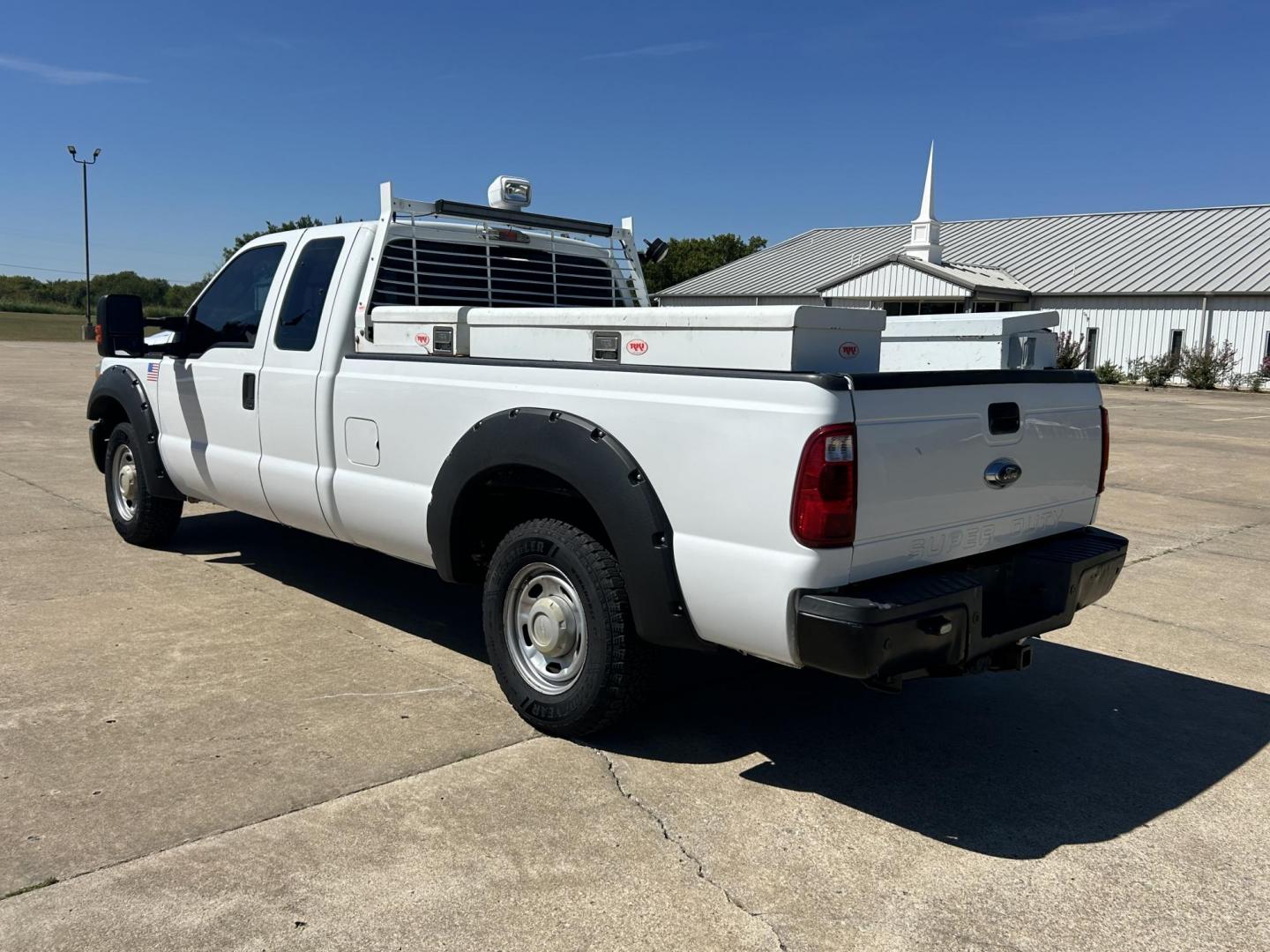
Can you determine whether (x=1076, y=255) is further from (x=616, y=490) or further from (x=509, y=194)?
(x=616, y=490)

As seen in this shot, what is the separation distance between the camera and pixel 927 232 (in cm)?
3841

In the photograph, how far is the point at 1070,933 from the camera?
9.92 ft

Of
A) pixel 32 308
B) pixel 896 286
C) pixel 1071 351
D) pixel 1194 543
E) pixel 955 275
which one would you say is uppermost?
pixel 955 275

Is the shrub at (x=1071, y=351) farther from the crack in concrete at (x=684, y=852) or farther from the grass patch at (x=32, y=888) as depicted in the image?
the grass patch at (x=32, y=888)

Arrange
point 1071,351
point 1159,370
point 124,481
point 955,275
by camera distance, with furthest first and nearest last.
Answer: point 955,275, point 1159,370, point 1071,351, point 124,481

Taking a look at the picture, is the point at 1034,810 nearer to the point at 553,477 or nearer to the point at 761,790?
the point at 761,790

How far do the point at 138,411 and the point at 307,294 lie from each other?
186cm

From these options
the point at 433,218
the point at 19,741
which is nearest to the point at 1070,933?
the point at 19,741

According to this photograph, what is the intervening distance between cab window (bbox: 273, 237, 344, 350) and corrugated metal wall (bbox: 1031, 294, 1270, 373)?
34.7 meters

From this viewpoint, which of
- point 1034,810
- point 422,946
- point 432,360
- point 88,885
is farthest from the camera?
point 432,360

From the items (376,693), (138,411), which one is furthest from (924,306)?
(376,693)

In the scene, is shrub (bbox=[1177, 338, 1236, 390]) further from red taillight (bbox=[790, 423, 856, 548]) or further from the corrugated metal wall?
red taillight (bbox=[790, 423, 856, 548])

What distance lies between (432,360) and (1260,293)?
36.2m

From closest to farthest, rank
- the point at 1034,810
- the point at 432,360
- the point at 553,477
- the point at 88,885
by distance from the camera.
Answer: the point at 88,885 → the point at 1034,810 → the point at 553,477 → the point at 432,360
